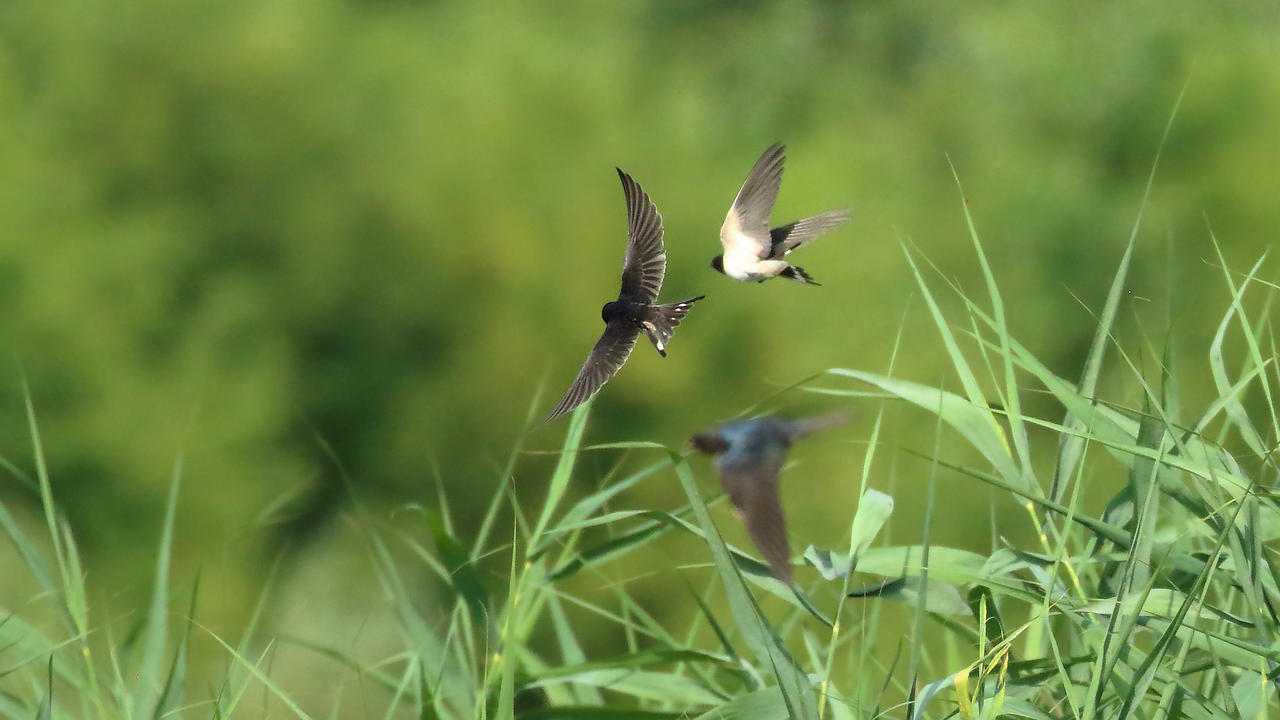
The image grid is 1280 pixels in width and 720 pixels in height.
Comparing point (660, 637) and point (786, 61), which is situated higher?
point (660, 637)

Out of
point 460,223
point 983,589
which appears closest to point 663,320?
point 983,589

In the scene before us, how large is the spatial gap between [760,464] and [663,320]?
0.09 meters

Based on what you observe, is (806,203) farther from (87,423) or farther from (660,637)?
(660,637)

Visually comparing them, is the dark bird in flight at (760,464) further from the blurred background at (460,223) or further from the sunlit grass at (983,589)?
the blurred background at (460,223)

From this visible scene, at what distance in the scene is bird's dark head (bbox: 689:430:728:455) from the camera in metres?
0.56

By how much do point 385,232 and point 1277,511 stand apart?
7.05 metres

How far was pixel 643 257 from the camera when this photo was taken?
1.74 feet

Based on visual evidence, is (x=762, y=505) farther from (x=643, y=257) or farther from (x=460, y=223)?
(x=460, y=223)

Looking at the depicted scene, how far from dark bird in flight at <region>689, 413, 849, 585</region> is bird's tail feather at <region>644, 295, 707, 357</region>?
0.06 m

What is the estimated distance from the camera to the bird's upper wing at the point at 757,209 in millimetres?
561

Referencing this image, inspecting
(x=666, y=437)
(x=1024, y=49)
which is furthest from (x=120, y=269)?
(x=1024, y=49)

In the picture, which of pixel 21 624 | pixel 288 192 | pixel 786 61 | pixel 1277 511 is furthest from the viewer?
pixel 786 61

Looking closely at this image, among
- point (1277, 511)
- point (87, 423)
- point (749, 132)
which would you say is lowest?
point (87, 423)

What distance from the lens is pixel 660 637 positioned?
99cm
